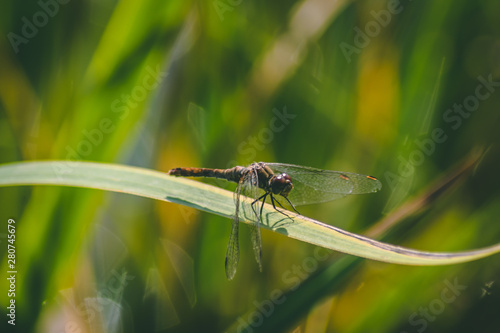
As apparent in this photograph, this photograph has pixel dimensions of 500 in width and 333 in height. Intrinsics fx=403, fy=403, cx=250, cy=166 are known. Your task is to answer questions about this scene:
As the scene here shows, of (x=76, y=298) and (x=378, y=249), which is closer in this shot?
(x=378, y=249)

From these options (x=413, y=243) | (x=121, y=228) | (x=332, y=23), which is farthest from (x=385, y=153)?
(x=121, y=228)

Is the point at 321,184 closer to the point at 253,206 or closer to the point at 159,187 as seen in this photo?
the point at 253,206

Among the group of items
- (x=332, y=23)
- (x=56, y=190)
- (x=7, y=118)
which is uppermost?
(x=332, y=23)

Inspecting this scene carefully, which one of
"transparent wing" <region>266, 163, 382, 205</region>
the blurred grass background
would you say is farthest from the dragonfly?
the blurred grass background

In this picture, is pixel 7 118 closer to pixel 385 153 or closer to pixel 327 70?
pixel 327 70

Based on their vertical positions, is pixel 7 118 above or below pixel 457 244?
above

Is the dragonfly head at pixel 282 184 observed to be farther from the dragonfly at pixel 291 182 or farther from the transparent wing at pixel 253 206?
the transparent wing at pixel 253 206

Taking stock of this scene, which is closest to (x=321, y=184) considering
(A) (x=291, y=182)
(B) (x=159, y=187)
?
(A) (x=291, y=182)
